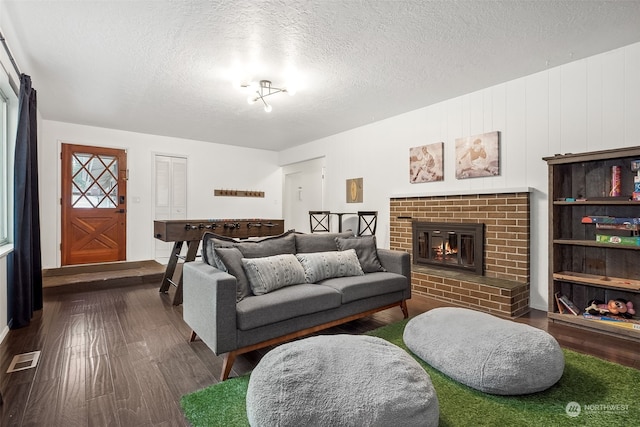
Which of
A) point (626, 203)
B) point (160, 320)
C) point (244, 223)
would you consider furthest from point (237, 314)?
point (626, 203)

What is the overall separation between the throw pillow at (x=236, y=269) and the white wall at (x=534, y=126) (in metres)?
2.99

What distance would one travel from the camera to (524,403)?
1729 mm

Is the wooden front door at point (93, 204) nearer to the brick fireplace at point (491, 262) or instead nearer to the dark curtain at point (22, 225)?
the dark curtain at point (22, 225)

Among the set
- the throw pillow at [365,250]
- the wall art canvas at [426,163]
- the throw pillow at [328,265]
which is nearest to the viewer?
the throw pillow at [328,265]

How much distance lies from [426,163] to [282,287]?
2908 millimetres

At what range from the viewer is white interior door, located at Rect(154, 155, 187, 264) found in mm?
5965

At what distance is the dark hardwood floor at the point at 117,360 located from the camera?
1725 mm

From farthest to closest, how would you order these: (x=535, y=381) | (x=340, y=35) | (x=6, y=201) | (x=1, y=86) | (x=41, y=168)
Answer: (x=41, y=168) → (x=6, y=201) → (x=1, y=86) → (x=340, y=35) → (x=535, y=381)

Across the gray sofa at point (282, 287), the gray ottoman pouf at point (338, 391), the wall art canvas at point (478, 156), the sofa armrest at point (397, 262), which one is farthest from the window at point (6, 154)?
the wall art canvas at point (478, 156)


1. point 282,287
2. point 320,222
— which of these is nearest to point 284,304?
point 282,287

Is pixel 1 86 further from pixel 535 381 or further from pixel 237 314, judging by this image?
pixel 535 381

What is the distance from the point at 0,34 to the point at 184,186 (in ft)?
13.0

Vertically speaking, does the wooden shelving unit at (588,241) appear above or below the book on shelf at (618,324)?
above

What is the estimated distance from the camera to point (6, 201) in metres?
3.26
